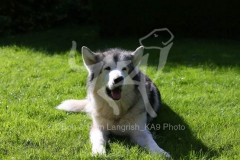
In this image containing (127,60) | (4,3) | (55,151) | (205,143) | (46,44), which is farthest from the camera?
(4,3)

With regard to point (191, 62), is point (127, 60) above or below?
above

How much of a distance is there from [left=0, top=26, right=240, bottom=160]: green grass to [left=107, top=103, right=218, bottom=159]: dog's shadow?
0.01 m

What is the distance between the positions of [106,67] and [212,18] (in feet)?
23.9

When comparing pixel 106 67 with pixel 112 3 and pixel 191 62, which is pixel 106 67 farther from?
pixel 112 3

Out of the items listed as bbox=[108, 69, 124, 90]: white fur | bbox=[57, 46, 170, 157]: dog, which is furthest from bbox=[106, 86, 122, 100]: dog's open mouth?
bbox=[108, 69, 124, 90]: white fur

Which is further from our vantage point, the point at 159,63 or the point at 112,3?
the point at 112,3

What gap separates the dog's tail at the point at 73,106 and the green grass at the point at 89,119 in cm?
10

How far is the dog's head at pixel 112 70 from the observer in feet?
11.7

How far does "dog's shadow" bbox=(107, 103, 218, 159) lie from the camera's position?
3.34 m

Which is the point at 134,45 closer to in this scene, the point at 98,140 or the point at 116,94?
the point at 116,94

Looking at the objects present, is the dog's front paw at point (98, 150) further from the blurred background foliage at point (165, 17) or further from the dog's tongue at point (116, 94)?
the blurred background foliage at point (165, 17)

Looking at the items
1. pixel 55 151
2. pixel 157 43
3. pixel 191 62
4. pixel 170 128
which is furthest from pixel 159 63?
pixel 55 151

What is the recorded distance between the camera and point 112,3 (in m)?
9.77

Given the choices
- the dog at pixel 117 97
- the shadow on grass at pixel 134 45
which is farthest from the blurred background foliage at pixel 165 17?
the dog at pixel 117 97
